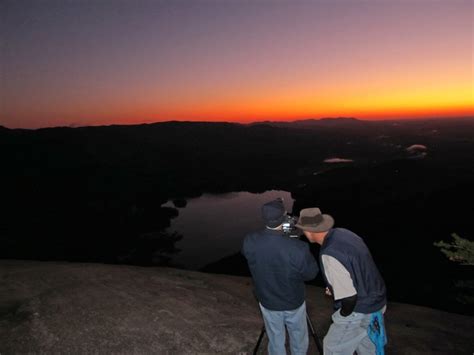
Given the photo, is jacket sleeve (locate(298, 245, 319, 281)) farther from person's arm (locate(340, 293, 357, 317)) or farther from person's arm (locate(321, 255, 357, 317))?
person's arm (locate(340, 293, 357, 317))

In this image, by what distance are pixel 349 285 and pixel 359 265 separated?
241mm

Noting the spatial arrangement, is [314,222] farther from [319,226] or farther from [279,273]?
[279,273]

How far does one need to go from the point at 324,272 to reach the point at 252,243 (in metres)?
0.90

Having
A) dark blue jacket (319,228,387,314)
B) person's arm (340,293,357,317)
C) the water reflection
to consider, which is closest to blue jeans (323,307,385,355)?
dark blue jacket (319,228,387,314)

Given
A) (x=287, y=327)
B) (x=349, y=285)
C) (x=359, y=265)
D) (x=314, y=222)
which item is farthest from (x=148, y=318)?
(x=359, y=265)

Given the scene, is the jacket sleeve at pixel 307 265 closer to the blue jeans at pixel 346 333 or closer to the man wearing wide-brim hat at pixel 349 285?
the man wearing wide-brim hat at pixel 349 285

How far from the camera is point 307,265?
3779 millimetres

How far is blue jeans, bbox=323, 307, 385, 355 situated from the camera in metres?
3.62

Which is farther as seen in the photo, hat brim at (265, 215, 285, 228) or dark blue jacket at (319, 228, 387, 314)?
hat brim at (265, 215, 285, 228)

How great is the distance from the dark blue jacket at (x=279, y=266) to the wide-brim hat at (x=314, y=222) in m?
0.22

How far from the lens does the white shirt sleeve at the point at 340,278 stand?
3.33 m

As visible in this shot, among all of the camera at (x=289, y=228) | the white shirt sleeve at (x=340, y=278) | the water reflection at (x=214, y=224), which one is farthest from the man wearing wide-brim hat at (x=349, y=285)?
the water reflection at (x=214, y=224)

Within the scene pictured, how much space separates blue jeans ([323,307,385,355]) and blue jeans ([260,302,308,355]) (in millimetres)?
468

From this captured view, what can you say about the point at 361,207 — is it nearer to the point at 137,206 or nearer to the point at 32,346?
the point at 137,206
